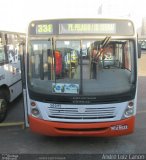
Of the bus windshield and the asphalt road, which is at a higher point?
the bus windshield

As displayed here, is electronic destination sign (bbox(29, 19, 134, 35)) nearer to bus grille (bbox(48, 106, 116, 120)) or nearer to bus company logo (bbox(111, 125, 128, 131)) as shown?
bus grille (bbox(48, 106, 116, 120))

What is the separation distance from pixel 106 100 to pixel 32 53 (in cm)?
181

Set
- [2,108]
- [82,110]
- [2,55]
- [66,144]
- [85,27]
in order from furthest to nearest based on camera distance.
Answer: [2,55] < [2,108] < [66,144] < [85,27] < [82,110]

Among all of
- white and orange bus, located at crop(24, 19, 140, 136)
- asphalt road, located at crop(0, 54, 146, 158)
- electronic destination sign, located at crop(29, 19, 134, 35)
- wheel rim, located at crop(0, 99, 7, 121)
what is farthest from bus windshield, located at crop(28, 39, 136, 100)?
wheel rim, located at crop(0, 99, 7, 121)

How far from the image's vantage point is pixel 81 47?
629 cm

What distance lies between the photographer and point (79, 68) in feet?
20.7

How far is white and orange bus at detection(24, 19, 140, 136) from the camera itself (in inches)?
247

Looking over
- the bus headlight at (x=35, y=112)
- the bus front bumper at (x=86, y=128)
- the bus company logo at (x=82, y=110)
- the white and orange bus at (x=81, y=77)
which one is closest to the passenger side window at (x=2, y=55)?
the white and orange bus at (x=81, y=77)

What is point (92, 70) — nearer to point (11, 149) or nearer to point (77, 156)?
point (77, 156)

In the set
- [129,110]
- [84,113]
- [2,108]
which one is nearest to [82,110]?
[84,113]

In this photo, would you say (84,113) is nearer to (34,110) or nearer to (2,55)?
(34,110)

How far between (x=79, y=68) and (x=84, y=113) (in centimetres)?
91

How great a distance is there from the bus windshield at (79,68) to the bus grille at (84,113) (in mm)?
303

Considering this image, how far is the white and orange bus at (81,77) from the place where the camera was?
6270 mm
